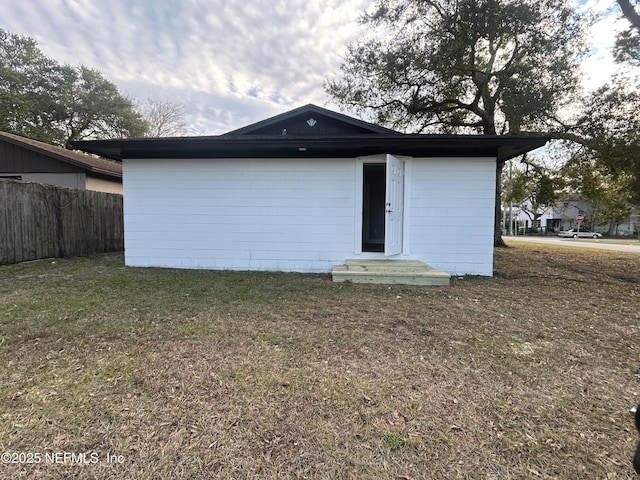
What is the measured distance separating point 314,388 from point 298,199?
4445mm

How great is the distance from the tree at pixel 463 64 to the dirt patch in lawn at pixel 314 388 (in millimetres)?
7729

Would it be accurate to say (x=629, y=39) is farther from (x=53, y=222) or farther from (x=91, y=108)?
(x=91, y=108)

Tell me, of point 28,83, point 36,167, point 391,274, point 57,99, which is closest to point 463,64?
point 391,274

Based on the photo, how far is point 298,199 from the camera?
239 inches

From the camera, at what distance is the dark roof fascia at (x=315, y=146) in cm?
544

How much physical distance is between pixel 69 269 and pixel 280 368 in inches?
235

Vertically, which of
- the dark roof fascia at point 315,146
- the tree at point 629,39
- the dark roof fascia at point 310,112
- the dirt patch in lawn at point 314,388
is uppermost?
the tree at point 629,39

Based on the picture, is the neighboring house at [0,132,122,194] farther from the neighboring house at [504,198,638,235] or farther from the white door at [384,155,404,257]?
the neighboring house at [504,198,638,235]

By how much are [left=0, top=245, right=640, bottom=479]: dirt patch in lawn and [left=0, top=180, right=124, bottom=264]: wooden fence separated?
3.78 metres

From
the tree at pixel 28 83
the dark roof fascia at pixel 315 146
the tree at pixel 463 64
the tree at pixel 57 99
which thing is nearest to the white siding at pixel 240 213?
the dark roof fascia at pixel 315 146

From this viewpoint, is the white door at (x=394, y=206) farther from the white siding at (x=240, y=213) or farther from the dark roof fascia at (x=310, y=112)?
the dark roof fascia at (x=310, y=112)

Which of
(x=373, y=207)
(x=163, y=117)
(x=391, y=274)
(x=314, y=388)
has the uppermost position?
(x=163, y=117)

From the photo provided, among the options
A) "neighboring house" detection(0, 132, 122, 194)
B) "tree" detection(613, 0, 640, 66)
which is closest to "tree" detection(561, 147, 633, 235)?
"tree" detection(613, 0, 640, 66)

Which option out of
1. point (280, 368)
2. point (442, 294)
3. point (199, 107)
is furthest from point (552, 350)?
point (199, 107)
